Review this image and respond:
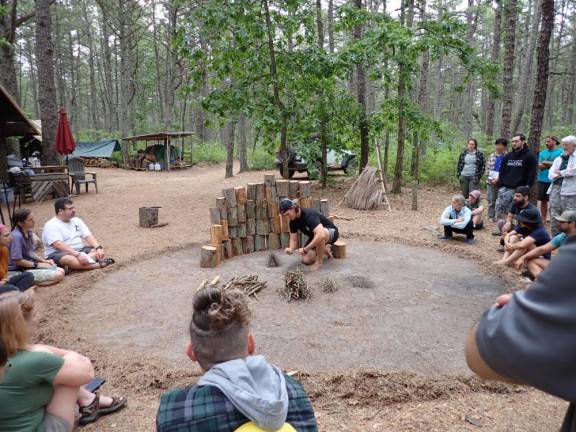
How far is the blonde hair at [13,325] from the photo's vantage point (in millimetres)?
2041

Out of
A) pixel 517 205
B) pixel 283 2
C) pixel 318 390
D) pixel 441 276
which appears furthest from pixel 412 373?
pixel 283 2

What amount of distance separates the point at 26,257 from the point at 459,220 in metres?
6.11

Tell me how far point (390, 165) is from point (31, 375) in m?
13.4

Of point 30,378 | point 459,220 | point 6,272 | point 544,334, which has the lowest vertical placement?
point 6,272

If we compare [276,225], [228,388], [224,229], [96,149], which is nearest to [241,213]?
[224,229]

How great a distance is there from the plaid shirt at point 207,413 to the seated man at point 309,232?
4102mm

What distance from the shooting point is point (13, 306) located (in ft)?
6.72

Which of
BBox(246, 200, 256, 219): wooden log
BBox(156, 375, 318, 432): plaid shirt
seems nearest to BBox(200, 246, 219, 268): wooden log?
BBox(246, 200, 256, 219): wooden log

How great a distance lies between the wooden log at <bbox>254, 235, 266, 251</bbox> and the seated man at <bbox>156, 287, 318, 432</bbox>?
16.2 feet

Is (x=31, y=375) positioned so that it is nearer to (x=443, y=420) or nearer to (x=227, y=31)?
(x=443, y=420)

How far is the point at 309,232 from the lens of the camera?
5898 millimetres

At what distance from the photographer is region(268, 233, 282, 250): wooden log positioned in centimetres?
675

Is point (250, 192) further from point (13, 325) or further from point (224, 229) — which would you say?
point (13, 325)

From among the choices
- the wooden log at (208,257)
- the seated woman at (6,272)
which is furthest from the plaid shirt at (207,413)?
the wooden log at (208,257)
